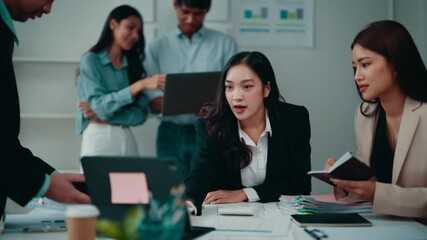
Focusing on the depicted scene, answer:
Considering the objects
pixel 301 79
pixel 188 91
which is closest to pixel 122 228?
pixel 188 91

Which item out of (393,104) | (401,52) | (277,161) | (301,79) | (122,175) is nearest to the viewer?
(122,175)

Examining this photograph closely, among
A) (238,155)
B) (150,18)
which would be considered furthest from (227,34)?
(238,155)

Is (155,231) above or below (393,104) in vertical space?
below

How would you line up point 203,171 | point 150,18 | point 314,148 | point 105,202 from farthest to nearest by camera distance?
1. point 314,148
2. point 150,18
3. point 203,171
4. point 105,202

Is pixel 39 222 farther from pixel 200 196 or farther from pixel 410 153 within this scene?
pixel 410 153

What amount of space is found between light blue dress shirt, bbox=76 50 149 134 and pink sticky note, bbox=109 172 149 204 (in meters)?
1.95

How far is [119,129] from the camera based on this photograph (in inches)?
132

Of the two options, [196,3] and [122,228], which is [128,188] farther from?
[196,3]

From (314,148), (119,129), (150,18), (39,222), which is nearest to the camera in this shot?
(39,222)

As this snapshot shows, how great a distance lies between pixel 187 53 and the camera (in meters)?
3.64

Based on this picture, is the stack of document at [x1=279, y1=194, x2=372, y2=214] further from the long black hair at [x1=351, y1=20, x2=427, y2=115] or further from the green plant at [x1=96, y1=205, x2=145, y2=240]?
the green plant at [x1=96, y1=205, x2=145, y2=240]

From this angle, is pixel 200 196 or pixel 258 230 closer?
pixel 258 230

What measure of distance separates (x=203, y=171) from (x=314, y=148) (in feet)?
7.46

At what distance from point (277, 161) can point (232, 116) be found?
0.29m
